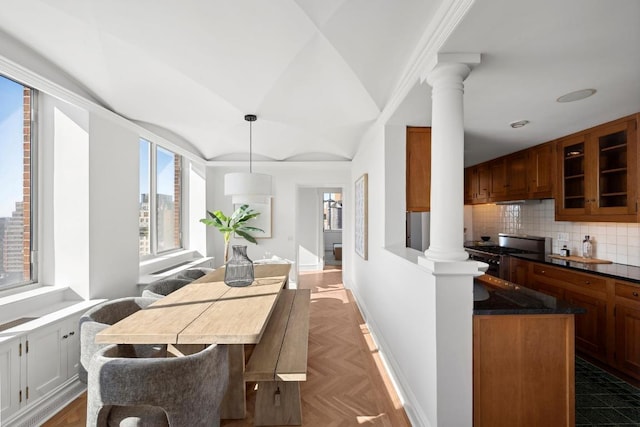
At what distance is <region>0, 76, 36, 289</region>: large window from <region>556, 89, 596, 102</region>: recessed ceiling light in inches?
174

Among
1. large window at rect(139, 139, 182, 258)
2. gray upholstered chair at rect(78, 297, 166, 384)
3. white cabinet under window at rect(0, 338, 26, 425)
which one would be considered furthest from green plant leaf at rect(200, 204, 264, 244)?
white cabinet under window at rect(0, 338, 26, 425)

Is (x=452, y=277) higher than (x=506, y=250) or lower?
higher

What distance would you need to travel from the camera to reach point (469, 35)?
1479 millimetres

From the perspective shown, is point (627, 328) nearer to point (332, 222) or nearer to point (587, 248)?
point (587, 248)

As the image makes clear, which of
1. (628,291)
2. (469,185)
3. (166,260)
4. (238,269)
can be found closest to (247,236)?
(166,260)

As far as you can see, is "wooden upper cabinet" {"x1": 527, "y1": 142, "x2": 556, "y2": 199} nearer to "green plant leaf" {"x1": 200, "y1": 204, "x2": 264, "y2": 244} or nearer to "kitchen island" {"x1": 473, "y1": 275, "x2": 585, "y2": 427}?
"kitchen island" {"x1": 473, "y1": 275, "x2": 585, "y2": 427}

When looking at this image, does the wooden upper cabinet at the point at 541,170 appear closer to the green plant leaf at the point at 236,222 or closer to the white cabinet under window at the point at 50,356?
the green plant leaf at the point at 236,222

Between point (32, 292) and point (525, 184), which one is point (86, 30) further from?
point (525, 184)

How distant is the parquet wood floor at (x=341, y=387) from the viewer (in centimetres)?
210

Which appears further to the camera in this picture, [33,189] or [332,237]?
[332,237]

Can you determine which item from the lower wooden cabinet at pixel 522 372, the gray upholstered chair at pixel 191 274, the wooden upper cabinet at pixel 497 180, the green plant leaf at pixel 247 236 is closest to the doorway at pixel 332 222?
the green plant leaf at pixel 247 236

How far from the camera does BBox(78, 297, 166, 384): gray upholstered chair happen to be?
180 cm

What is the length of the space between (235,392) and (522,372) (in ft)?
6.23

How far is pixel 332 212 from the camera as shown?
33.9ft
